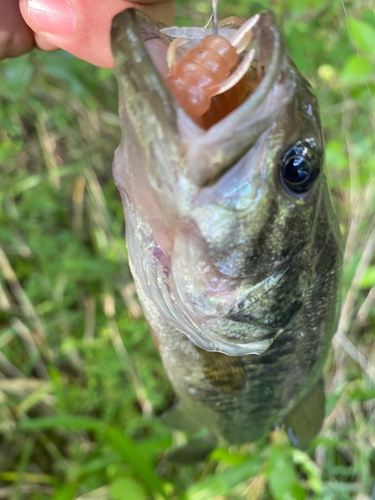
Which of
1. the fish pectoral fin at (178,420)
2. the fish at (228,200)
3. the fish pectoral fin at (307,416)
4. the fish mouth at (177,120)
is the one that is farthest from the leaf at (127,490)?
the fish mouth at (177,120)

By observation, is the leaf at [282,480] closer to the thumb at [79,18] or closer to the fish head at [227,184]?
the fish head at [227,184]

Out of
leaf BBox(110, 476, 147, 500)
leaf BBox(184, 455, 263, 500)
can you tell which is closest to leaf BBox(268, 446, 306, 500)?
leaf BBox(184, 455, 263, 500)

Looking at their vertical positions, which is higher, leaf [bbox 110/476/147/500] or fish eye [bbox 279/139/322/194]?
fish eye [bbox 279/139/322/194]

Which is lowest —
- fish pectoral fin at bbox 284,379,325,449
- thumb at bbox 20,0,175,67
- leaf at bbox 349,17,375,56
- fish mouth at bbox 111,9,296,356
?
fish pectoral fin at bbox 284,379,325,449

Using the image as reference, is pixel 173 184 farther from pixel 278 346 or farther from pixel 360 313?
pixel 360 313

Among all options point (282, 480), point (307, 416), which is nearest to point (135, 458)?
point (282, 480)

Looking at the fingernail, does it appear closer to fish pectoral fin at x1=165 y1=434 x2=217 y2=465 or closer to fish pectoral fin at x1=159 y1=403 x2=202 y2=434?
fish pectoral fin at x1=159 y1=403 x2=202 y2=434
